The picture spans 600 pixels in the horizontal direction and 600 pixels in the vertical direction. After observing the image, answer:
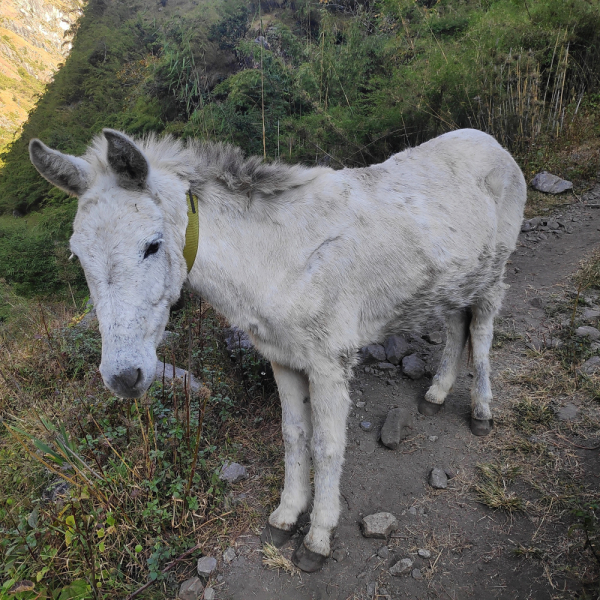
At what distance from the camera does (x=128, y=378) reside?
4.94 ft

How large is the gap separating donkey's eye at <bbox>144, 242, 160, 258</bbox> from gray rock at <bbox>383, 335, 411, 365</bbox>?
121 inches

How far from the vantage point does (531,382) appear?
138 inches

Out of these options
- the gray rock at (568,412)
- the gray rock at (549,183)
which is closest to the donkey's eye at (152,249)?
the gray rock at (568,412)

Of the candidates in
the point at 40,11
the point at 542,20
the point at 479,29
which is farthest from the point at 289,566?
the point at 40,11

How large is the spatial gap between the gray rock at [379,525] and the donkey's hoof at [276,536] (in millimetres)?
496

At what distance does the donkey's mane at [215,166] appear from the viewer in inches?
77.6

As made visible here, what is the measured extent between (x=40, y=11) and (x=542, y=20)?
2099 inches

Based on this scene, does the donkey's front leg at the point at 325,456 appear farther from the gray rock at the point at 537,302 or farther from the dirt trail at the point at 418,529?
the gray rock at the point at 537,302

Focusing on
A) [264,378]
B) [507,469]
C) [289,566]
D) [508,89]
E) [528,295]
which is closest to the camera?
[289,566]

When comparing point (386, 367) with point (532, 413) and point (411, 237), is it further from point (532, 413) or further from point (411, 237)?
point (411, 237)

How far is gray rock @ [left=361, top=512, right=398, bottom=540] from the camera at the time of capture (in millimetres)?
2414

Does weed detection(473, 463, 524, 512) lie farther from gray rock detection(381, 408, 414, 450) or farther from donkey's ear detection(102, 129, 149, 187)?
donkey's ear detection(102, 129, 149, 187)

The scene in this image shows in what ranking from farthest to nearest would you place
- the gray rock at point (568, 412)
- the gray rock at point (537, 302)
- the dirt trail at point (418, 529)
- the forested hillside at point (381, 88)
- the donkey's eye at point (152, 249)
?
the forested hillside at point (381, 88), the gray rock at point (537, 302), the gray rock at point (568, 412), the dirt trail at point (418, 529), the donkey's eye at point (152, 249)

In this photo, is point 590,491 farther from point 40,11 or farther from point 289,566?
point 40,11
